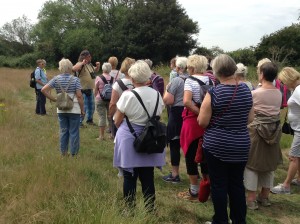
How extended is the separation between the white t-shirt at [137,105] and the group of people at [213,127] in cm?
1

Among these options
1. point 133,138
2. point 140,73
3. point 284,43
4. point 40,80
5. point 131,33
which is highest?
point 131,33

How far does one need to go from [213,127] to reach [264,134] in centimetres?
138

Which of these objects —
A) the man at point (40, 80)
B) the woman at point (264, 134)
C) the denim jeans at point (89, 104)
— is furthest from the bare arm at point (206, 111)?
the man at point (40, 80)

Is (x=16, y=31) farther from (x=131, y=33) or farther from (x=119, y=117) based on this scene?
(x=119, y=117)

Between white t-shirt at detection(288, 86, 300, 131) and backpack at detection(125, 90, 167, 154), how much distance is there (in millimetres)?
2449

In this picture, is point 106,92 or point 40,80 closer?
point 106,92

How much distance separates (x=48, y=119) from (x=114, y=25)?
47.5 m

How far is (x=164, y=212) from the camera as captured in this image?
441cm

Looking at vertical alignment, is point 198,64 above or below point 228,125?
above

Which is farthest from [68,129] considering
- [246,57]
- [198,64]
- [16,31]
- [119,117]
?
[16,31]

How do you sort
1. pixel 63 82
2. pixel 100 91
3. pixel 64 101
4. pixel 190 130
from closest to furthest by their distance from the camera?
pixel 190 130
pixel 64 101
pixel 63 82
pixel 100 91

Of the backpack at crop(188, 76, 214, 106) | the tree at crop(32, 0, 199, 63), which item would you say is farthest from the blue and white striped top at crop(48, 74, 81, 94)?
the tree at crop(32, 0, 199, 63)

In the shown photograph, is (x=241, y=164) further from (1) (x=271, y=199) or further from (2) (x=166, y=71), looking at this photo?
(2) (x=166, y=71)

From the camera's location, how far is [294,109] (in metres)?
5.61
